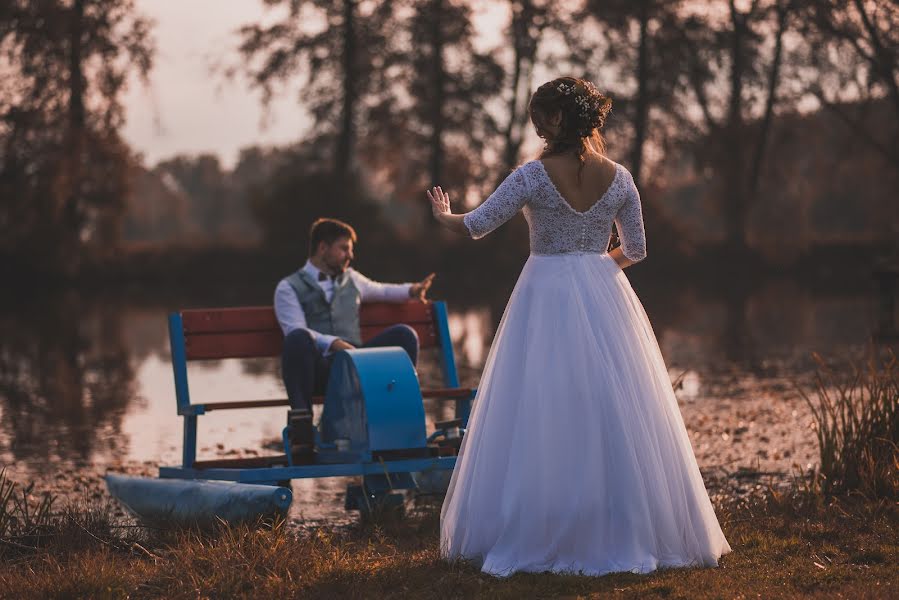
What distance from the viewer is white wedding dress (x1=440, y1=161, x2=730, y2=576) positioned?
561 cm

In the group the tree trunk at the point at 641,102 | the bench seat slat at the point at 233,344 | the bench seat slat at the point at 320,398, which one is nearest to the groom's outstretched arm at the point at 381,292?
the bench seat slat at the point at 233,344

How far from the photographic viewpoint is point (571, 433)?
→ 5668 mm

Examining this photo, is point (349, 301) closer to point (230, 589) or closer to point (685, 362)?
point (230, 589)

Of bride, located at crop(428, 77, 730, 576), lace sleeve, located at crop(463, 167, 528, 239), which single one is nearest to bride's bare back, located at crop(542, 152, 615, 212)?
bride, located at crop(428, 77, 730, 576)

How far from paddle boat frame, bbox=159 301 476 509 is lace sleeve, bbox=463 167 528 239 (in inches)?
Result: 74.5

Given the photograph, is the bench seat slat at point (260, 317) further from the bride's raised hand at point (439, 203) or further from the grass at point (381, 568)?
the bride's raised hand at point (439, 203)

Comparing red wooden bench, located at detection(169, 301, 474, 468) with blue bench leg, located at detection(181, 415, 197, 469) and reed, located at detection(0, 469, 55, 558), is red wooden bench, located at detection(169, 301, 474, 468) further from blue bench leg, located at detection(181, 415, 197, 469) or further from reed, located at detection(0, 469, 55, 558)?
reed, located at detection(0, 469, 55, 558)

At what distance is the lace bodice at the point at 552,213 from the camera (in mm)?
5879

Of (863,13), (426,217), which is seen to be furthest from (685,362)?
(426,217)

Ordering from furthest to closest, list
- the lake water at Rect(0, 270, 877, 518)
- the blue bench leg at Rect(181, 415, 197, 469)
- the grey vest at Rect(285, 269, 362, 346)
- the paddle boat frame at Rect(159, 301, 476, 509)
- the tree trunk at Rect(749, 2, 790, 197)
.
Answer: the tree trunk at Rect(749, 2, 790, 197), the lake water at Rect(0, 270, 877, 518), the grey vest at Rect(285, 269, 362, 346), the blue bench leg at Rect(181, 415, 197, 469), the paddle boat frame at Rect(159, 301, 476, 509)

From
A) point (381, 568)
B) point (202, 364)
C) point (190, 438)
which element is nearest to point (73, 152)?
point (202, 364)

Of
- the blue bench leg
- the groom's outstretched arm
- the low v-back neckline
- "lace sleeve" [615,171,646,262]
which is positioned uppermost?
the low v-back neckline

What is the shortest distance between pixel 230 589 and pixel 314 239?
3945mm

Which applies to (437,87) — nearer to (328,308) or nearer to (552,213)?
(328,308)
